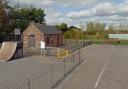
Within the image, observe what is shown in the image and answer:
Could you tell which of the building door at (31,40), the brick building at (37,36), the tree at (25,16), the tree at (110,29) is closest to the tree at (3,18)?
the brick building at (37,36)

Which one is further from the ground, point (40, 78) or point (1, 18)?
point (1, 18)

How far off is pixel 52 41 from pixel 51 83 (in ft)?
130

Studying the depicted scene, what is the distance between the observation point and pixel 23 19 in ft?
242

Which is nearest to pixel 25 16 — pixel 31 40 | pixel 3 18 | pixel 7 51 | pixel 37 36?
pixel 3 18

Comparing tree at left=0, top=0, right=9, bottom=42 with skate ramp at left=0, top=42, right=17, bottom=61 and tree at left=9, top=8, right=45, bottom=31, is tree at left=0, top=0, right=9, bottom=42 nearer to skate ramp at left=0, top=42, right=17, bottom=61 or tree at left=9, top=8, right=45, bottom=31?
tree at left=9, top=8, right=45, bottom=31

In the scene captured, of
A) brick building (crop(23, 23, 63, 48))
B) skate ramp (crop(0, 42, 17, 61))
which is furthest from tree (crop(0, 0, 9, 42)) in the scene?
skate ramp (crop(0, 42, 17, 61))

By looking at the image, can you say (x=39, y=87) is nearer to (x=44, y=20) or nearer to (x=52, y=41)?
(x=52, y=41)

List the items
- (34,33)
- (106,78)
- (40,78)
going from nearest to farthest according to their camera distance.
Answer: (40,78) < (106,78) < (34,33)

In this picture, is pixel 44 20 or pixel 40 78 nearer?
pixel 40 78

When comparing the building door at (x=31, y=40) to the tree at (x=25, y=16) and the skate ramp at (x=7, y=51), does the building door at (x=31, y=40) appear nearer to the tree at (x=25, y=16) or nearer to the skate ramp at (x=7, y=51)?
the tree at (x=25, y=16)

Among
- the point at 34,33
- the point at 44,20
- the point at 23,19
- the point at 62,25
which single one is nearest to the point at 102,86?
the point at 34,33

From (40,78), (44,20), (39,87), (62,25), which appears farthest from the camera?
(62,25)

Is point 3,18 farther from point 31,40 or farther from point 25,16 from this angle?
point 25,16

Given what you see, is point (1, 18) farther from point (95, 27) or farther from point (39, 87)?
point (95, 27)
